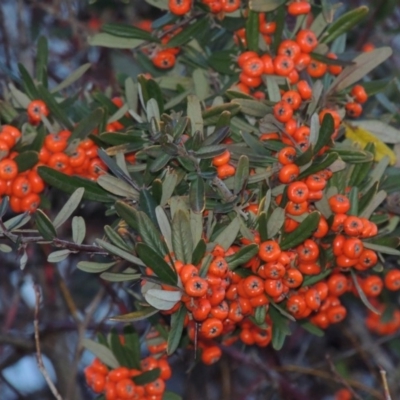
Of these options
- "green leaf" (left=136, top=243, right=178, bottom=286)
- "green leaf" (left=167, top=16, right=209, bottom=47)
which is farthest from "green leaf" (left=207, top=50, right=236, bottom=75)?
"green leaf" (left=136, top=243, right=178, bottom=286)

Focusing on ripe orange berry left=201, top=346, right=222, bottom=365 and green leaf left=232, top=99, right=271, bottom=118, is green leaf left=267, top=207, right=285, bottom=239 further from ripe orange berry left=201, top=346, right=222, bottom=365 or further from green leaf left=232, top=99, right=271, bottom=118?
ripe orange berry left=201, top=346, right=222, bottom=365

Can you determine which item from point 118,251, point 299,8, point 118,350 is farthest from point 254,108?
point 118,350

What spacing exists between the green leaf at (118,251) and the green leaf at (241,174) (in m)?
0.28

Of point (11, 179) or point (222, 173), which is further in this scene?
point (11, 179)

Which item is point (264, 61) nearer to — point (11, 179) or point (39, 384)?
point (11, 179)

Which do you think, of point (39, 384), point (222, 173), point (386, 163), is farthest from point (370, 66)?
point (39, 384)

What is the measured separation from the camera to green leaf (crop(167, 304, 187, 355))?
1744 millimetres

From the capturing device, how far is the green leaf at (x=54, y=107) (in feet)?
6.91

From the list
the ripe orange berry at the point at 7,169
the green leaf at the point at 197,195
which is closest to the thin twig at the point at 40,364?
the ripe orange berry at the point at 7,169

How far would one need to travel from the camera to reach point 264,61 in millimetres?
2078

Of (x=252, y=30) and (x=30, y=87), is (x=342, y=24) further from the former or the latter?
(x=30, y=87)

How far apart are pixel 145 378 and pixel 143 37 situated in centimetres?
96

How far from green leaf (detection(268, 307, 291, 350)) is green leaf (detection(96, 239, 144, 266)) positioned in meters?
0.42

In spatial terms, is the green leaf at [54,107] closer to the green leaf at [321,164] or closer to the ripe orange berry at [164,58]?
the ripe orange berry at [164,58]
